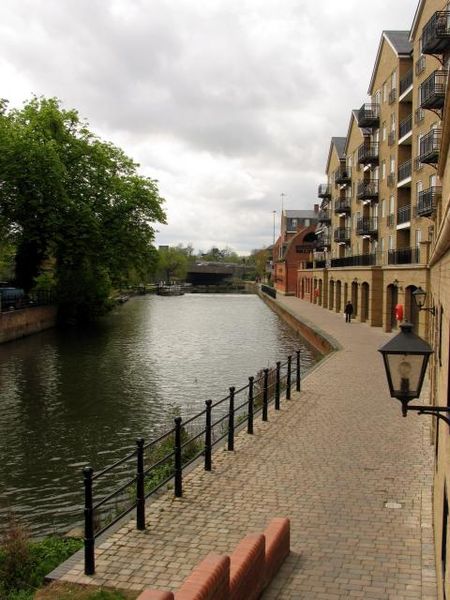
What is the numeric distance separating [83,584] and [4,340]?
27.7m

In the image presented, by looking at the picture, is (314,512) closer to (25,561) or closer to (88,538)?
(88,538)

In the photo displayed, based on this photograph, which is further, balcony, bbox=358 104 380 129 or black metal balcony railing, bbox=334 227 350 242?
black metal balcony railing, bbox=334 227 350 242

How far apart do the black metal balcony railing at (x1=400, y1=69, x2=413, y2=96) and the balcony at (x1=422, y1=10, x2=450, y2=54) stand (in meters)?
5.89

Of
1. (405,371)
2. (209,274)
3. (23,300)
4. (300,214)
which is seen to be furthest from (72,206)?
(209,274)

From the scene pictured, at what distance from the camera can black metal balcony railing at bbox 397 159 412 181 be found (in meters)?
33.7

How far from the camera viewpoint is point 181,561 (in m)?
6.49

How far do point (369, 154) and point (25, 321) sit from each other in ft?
81.9

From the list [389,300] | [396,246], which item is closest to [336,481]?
[389,300]

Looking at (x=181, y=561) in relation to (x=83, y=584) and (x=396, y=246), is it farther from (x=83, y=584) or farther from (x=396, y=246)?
(x=396, y=246)

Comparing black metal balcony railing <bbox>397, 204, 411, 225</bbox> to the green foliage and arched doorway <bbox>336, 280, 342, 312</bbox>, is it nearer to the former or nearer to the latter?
arched doorway <bbox>336, 280, 342, 312</bbox>

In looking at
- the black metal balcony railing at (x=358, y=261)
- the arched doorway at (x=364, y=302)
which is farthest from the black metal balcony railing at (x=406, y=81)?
the arched doorway at (x=364, y=302)

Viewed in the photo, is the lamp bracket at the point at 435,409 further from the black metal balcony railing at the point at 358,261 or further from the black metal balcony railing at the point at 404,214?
the black metal balcony railing at the point at 358,261

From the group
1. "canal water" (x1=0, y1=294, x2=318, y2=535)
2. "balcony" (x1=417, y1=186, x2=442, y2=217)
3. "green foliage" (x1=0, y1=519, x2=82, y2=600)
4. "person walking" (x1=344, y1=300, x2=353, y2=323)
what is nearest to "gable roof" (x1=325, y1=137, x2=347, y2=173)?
"person walking" (x1=344, y1=300, x2=353, y2=323)

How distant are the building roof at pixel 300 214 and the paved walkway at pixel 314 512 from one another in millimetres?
96891
